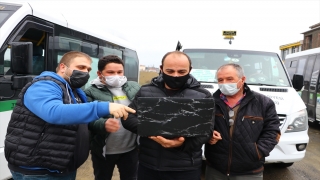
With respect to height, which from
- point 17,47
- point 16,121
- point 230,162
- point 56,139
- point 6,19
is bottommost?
point 230,162

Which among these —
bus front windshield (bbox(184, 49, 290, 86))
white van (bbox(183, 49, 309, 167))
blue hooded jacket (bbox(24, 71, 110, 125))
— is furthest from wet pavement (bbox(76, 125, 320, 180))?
blue hooded jacket (bbox(24, 71, 110, 125))

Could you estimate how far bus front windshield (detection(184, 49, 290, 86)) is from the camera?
173 inches

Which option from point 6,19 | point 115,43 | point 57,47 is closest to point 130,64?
point 115,43

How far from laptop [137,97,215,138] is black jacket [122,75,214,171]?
0.21 m

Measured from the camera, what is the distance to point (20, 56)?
2574mm

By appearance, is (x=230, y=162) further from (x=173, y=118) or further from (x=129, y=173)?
(x=129, y=173)

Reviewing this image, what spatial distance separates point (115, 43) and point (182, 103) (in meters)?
5.55

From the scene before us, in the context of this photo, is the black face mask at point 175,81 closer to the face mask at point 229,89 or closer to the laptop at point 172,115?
the laptop at point 172,115

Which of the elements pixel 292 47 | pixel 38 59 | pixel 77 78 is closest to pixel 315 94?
pixel 38 59

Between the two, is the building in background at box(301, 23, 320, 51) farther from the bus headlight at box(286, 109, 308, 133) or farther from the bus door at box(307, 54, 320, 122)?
the bus headlight at box(286, 109, 308, 133)

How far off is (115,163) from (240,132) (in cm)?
134

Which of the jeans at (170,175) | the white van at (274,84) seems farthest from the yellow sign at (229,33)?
the jeans at (170,175)

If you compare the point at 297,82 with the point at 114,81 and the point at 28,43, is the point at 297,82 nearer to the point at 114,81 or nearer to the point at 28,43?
the point at 114,81

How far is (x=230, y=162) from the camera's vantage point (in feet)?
7.36
